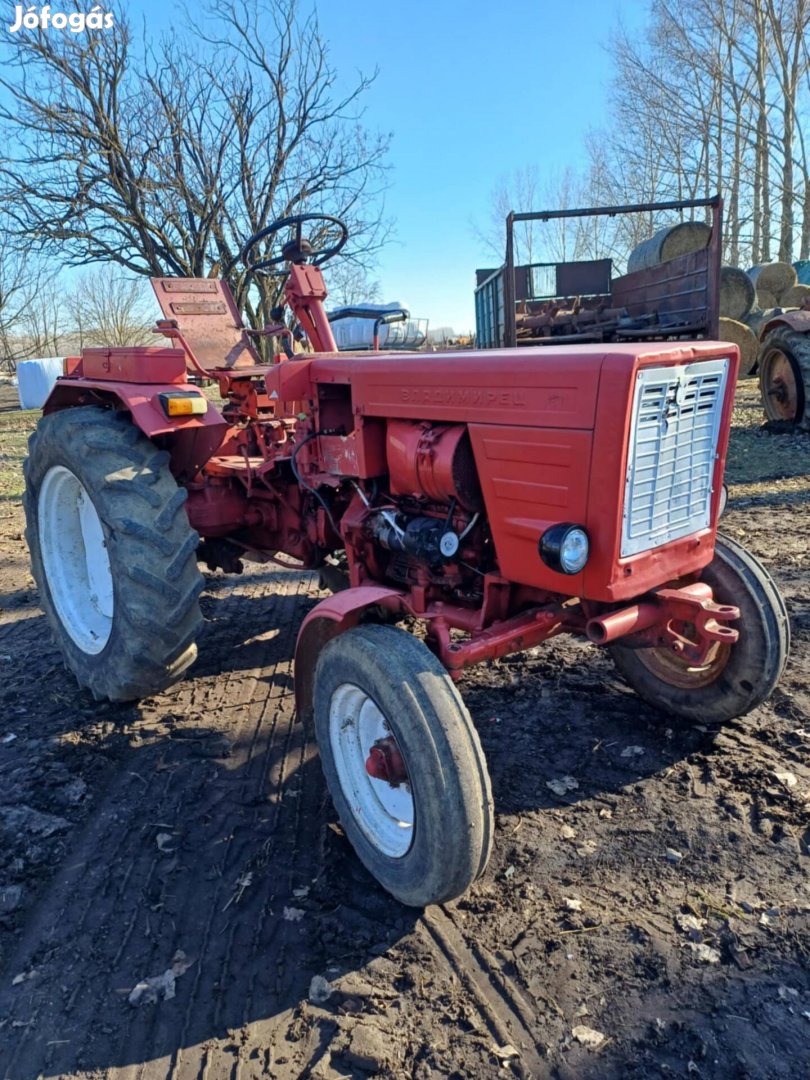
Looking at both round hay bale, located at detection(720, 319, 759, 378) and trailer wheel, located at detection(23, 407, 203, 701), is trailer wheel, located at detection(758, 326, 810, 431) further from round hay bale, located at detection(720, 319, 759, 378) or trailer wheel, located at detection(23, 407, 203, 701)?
trailer wheel, located at detection(23, 407, 203, 701)

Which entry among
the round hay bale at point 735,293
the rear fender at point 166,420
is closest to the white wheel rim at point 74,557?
the rear fender at point 166,420

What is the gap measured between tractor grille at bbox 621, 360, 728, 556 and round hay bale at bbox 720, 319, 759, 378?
1107 cm

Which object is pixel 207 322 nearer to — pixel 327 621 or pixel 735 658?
pixel 327 621

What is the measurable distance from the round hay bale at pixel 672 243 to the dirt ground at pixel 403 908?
1076cm

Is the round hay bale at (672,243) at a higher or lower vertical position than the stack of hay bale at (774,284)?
higher

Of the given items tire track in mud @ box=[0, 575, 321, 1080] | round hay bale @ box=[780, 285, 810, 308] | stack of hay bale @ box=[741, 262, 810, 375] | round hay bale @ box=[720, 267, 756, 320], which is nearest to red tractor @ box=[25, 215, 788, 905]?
tire track in mud @ box=[0, 575, 321, 1080]

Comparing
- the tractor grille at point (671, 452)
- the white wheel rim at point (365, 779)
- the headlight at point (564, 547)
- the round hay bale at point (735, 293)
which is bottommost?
the white wheel rim at point (365, 779)

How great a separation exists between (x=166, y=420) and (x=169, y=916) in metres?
Result: 1.95

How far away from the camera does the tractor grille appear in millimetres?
2068

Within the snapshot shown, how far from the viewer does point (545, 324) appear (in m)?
8.43

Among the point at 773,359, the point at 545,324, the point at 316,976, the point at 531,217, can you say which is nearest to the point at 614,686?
the point at 316,976

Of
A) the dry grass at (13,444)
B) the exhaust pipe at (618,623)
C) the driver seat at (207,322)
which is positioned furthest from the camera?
the dry grass at (13,444)

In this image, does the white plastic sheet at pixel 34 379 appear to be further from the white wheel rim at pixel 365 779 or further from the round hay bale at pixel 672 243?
the white wheel rim at pixel 365 779

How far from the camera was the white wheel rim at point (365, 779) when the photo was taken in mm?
2252
